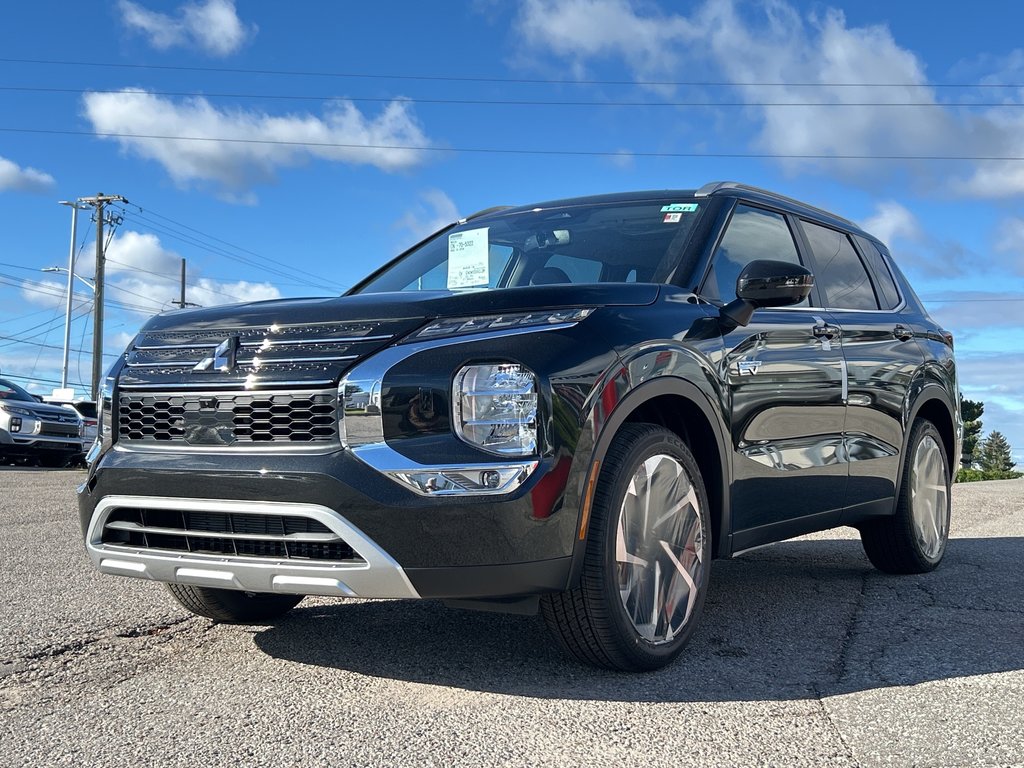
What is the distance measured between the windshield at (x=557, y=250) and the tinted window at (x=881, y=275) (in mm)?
1867

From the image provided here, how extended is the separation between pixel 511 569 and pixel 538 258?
188 cm

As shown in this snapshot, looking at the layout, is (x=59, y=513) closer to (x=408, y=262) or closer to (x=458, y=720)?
(x=408, y=262)

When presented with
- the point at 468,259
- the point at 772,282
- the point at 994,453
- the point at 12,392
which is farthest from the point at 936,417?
the point at 994,453

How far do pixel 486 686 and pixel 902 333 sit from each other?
3.42 meters

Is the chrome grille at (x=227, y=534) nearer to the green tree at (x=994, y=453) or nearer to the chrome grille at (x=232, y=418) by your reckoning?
the chrome grille at (x=232, y=418)

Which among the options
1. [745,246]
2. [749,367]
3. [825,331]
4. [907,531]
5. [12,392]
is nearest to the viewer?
[749,367]

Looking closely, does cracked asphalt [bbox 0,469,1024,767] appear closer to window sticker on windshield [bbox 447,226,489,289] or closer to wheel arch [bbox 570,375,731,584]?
wheel arch [bbox 570,375,731,584]

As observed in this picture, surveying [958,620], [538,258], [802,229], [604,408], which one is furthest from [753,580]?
[604,408]

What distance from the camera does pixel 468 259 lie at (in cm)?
488

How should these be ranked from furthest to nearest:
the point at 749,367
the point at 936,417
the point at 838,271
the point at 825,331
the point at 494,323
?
the point at 936,417
the point at 838,271
the point at 825,331
the point at 749,367
the point at 494,323

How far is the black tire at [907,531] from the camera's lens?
18.8ft

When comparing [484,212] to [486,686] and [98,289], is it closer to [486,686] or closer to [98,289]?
[486,686]

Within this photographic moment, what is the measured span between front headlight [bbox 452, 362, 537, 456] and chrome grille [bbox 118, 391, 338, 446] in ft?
1.27

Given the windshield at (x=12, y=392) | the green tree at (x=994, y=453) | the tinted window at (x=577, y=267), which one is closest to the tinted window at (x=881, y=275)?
the tinted window at (x=577, y=267)
